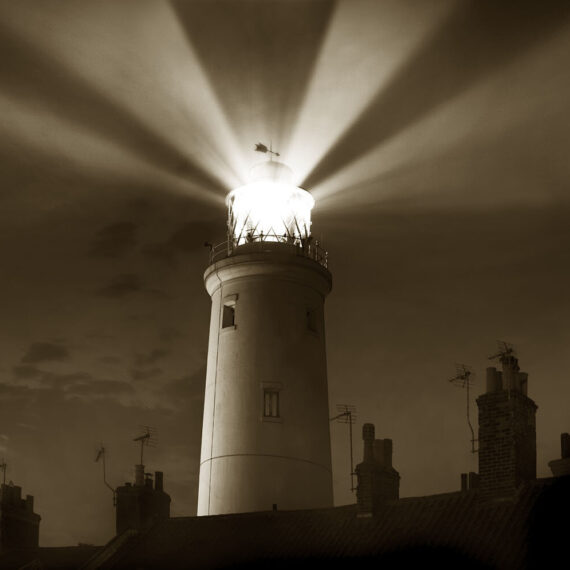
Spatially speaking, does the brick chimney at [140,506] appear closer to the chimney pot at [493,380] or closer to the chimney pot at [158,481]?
the chimney pot at [158,481]

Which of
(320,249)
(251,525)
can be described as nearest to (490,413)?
(251,525)

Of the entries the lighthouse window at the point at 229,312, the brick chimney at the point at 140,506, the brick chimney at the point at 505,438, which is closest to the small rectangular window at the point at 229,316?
the lighthouse window at the point at 229,312

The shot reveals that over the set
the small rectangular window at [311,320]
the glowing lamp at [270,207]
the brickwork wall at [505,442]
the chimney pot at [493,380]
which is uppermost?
the glowing lamp at [270,207]

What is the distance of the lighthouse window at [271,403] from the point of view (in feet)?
108

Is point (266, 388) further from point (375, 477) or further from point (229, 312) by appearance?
point (375, 477)

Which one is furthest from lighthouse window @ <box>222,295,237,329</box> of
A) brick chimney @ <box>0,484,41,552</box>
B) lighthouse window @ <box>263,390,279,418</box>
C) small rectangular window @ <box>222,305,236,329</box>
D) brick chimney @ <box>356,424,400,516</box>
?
brick chimney @ <box>356,424,400,516</box>

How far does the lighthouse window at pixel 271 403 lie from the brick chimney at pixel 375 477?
20.2 ft

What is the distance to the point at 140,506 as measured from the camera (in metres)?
31.2

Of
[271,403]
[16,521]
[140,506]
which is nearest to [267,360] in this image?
[271,403]

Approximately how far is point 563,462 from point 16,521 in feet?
54.1

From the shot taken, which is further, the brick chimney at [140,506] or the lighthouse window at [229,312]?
the lighthouse window at [229,312]

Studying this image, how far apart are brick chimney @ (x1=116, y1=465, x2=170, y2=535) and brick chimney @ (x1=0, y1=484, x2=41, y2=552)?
188 inches

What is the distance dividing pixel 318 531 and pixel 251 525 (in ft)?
7.49

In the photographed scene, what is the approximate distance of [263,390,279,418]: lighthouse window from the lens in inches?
1297
